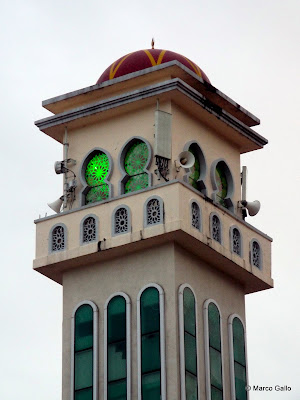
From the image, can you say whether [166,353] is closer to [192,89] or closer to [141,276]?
[141,276]

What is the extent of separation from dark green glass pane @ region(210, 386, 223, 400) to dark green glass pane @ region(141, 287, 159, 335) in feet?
5.99

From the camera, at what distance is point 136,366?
141ft

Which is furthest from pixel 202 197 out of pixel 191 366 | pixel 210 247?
pixel 191 366

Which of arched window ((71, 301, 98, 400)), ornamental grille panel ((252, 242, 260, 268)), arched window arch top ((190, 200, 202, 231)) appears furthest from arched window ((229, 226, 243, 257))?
arched window ((71, 301, 98, 400))

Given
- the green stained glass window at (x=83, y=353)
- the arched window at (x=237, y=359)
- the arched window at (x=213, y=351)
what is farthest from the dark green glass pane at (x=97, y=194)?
the arched window at (x=237, y=359)

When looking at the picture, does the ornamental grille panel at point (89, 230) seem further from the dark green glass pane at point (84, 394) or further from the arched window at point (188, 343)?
the dark green glass pane at point (84, 394)

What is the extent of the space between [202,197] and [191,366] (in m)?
3.85

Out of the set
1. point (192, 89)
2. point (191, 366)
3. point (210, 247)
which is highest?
point (192, 89)

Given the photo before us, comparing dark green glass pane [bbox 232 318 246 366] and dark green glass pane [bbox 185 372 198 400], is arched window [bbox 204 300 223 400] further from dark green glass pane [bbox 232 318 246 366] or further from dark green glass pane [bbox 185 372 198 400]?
dark green glass pane [bbox 232 318 246 366]

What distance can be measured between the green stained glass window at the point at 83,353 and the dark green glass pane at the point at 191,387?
2176 millimetres

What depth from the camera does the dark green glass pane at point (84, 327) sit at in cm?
4391

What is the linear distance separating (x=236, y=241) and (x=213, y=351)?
2.75 metres

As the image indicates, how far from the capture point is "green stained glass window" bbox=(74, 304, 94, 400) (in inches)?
1709

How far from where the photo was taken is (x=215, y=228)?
146ft
